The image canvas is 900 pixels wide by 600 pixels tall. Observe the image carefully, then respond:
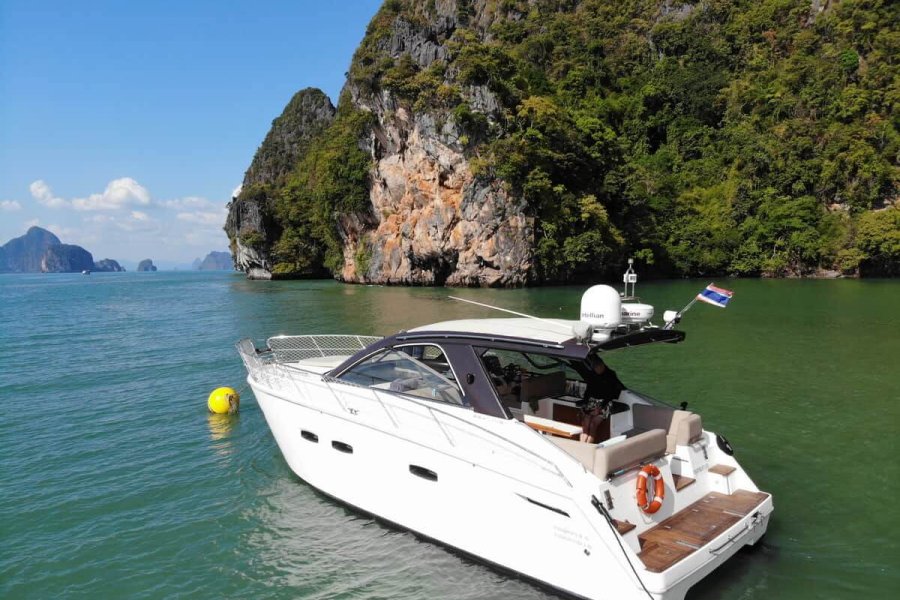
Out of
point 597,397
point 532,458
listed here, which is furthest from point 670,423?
point 532,458

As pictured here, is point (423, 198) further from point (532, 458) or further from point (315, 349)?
point (532, 458)

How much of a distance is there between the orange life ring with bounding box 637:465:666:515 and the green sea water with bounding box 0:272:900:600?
96cm

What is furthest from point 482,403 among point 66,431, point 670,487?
point 66,431

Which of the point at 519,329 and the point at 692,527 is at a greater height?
the point at 519,329

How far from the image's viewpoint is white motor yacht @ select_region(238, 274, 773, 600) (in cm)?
459

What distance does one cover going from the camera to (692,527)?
16.4ft

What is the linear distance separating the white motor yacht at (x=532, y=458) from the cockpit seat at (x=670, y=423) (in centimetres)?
2

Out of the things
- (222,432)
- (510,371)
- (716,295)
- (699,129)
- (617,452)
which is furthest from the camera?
(699,129)

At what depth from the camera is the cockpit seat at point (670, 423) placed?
18.7 feet

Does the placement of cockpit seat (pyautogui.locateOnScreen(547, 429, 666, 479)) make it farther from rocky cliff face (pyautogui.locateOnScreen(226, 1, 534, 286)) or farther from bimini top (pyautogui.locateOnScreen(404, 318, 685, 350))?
rocky cliff face (pyautogui.locateOnScreen(226, 1, 534, 286))

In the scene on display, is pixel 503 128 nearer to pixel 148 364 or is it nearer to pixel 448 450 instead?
pixel 148 364

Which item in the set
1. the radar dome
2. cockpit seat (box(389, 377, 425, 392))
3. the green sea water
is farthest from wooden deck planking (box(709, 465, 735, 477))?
cockpit seat (box(389, 377, 425, 392))

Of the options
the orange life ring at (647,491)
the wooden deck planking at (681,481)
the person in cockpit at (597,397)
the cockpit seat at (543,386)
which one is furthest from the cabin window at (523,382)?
the orange life ring at (647,491)

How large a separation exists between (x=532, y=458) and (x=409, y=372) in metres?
2.19
